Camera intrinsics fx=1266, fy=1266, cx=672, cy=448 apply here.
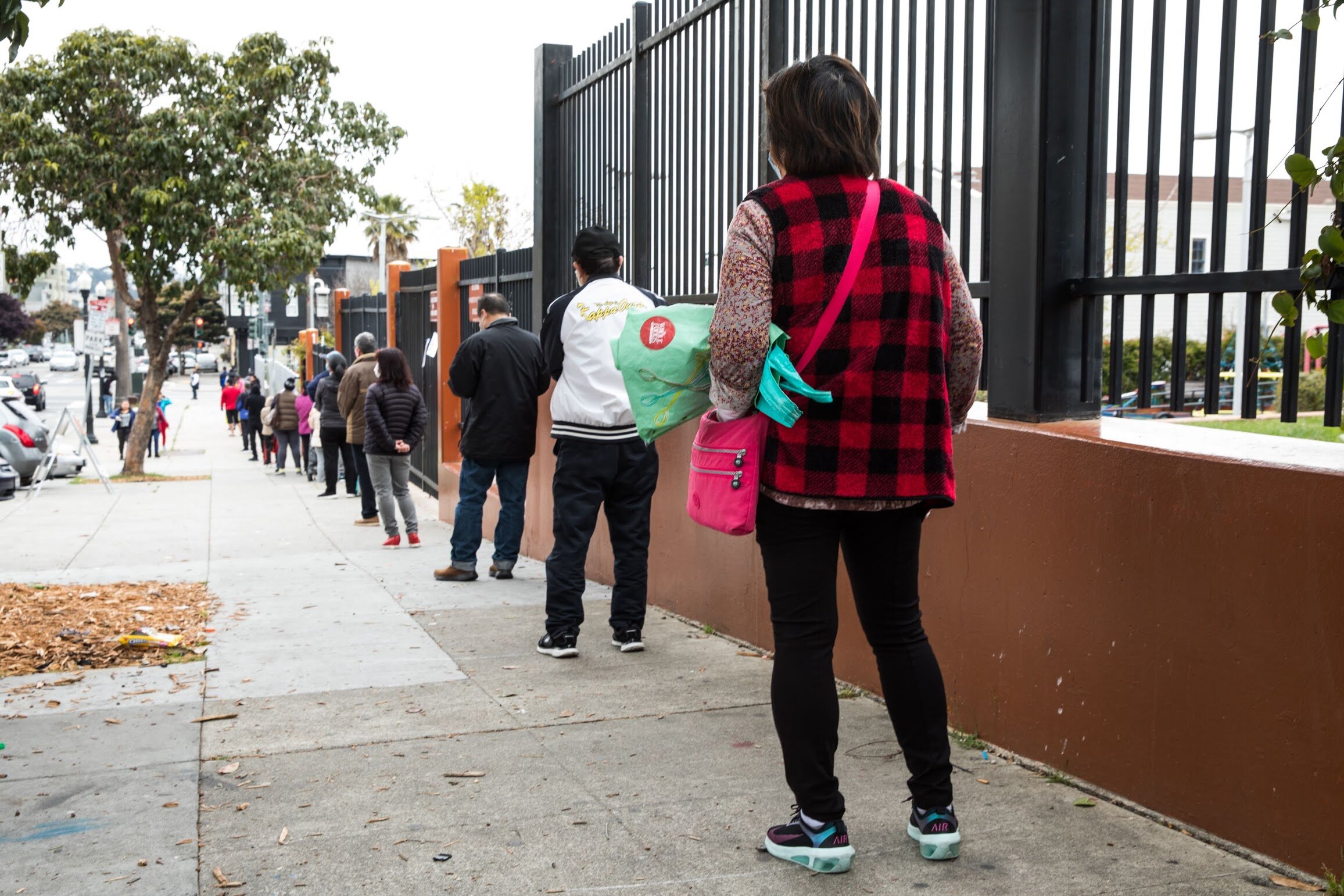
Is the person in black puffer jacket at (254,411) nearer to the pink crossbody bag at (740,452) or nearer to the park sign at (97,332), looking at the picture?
the park sign at (97,332)

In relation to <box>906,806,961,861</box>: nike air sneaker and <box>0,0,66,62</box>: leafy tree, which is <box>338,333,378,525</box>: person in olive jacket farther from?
<box>906,806,961,861</box>: nike air sneaker

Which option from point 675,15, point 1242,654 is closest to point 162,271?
point 675,15

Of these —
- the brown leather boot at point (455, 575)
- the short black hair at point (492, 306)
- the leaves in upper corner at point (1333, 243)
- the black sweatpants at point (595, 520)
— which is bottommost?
the brown leather boot at point (455, 575)

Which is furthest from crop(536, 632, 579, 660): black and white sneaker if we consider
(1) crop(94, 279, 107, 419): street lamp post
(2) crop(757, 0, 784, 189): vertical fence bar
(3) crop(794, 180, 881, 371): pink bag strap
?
(1) crop(94, 279, 107, 419): street lamp post

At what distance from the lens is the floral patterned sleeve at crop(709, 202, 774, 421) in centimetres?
292

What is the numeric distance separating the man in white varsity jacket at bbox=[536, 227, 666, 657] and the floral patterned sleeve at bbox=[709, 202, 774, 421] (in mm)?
2513

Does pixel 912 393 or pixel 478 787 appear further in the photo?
pixel 478 787

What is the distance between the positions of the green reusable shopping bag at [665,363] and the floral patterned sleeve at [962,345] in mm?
608

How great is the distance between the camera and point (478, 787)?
372cm

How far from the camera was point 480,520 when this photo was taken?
26.3ft

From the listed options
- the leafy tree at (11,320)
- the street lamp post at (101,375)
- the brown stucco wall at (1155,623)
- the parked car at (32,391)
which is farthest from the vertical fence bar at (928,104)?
the leafy tree at (11,320)

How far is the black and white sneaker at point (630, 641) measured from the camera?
5594mm

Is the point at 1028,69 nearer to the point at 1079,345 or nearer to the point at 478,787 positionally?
the point at 1079,345

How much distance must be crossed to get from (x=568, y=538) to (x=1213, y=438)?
289 centimetres
